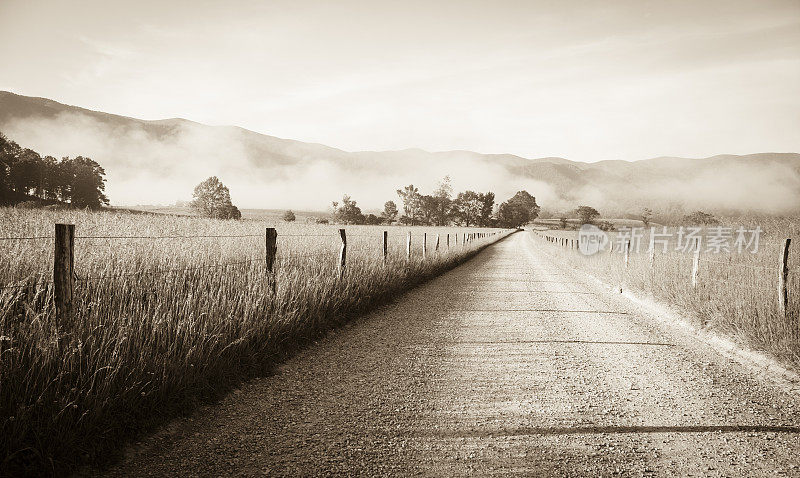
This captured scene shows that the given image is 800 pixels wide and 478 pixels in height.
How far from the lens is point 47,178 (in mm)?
42125

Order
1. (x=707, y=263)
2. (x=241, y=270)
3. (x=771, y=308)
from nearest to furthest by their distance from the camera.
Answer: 1. (x=771, y=308)
2. (x=241, y=270)
3. (x=707, y=263)

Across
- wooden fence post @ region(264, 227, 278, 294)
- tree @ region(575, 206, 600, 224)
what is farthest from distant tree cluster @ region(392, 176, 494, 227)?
wooden fence post @ region(264, 227, 278, 294)

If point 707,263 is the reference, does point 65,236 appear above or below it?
above

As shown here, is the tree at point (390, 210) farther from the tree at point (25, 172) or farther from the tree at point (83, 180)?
the tree at point (25, 172)

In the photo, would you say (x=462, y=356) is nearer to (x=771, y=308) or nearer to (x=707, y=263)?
(x=771, y=308)

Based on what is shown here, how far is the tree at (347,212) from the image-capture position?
312 feet

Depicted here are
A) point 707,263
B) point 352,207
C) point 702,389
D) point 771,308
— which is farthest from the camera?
point 352,207

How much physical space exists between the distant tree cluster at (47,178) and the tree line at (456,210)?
69820mm

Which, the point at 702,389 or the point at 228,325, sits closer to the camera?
the point at 702,389

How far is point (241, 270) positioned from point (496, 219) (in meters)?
143

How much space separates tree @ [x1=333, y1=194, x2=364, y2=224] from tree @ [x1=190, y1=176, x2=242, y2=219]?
103 feet

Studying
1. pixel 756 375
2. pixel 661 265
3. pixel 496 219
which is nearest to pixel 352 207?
pixel 496 219

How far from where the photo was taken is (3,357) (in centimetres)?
329

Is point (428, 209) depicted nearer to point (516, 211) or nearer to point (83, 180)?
point (516, 211)
